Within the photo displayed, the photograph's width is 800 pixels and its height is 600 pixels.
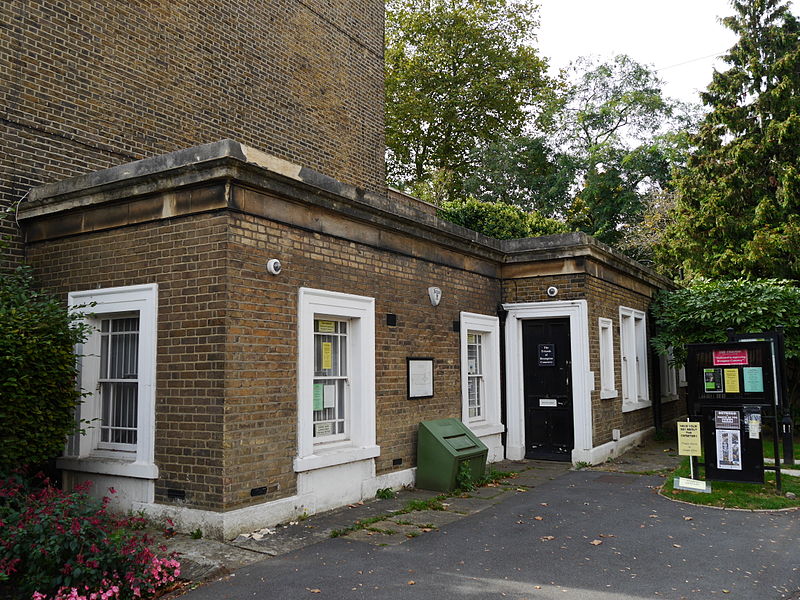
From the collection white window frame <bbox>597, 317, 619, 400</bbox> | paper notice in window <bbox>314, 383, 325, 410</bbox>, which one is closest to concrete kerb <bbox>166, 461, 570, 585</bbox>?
paper notice in window <bbox>314, 383, 325, 410</bbox>

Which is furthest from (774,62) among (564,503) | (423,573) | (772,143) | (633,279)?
(423,573)

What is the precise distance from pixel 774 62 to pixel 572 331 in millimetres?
11013

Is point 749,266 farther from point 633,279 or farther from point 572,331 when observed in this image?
point 572,331

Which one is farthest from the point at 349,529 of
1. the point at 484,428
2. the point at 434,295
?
the point at 484,428

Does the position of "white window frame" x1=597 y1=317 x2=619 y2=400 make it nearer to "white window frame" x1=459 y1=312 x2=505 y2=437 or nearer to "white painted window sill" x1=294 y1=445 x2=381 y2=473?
"white window frame" x1=459 y1=312 x2=505 y2=437

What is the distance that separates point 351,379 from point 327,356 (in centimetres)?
48

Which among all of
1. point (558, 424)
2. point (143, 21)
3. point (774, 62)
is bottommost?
point (558, 424)

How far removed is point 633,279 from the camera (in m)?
14.2

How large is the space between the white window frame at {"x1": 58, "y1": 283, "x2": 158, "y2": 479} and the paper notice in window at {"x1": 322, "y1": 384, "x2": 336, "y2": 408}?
2.02 m

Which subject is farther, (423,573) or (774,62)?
(774,62)

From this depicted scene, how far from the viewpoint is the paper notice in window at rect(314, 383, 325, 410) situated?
7.91 m

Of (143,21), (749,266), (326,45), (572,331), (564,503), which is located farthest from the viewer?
(749,266)

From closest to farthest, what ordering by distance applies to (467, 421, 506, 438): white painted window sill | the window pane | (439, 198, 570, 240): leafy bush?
the window pane
(467, 421, 506, 438): white painted window sill
(439, 198, 570, 240): leafy bush

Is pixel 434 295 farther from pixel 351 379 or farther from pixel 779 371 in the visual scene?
pixel 779 371
